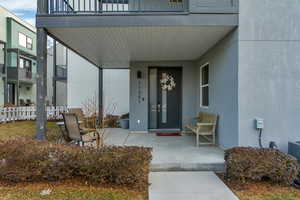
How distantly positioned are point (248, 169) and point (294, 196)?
728mm

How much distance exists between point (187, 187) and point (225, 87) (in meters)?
2.77

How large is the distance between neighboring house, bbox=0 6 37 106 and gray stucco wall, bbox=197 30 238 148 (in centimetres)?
1540

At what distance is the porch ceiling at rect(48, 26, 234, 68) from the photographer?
15.1ft

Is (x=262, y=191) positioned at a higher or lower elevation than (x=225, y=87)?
lower

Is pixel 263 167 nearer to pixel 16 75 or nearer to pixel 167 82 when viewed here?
pixel 167 82

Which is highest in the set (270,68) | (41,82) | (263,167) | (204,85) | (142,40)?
(142,40)

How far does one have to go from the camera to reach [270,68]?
443 centimetres

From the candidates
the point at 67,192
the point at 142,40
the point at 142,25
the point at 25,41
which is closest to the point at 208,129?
the point at 142,40

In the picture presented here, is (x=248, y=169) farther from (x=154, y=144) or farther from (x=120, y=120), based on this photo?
(x=120, y=120)

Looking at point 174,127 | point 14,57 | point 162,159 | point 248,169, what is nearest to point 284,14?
point 248,169

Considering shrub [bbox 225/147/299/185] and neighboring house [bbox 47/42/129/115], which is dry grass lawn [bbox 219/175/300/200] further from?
neighboring house [bbox 47/42/129/115]

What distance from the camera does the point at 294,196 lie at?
3.12 metres

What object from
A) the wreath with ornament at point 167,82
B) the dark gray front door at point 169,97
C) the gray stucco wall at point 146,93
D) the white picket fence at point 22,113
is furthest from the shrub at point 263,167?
the white picket fence at point 22,113

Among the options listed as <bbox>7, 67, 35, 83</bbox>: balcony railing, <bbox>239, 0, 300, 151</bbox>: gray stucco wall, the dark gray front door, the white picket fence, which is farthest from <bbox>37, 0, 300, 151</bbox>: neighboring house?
<bbox>7, 67, 35, 83</bbox>: balcony railing
